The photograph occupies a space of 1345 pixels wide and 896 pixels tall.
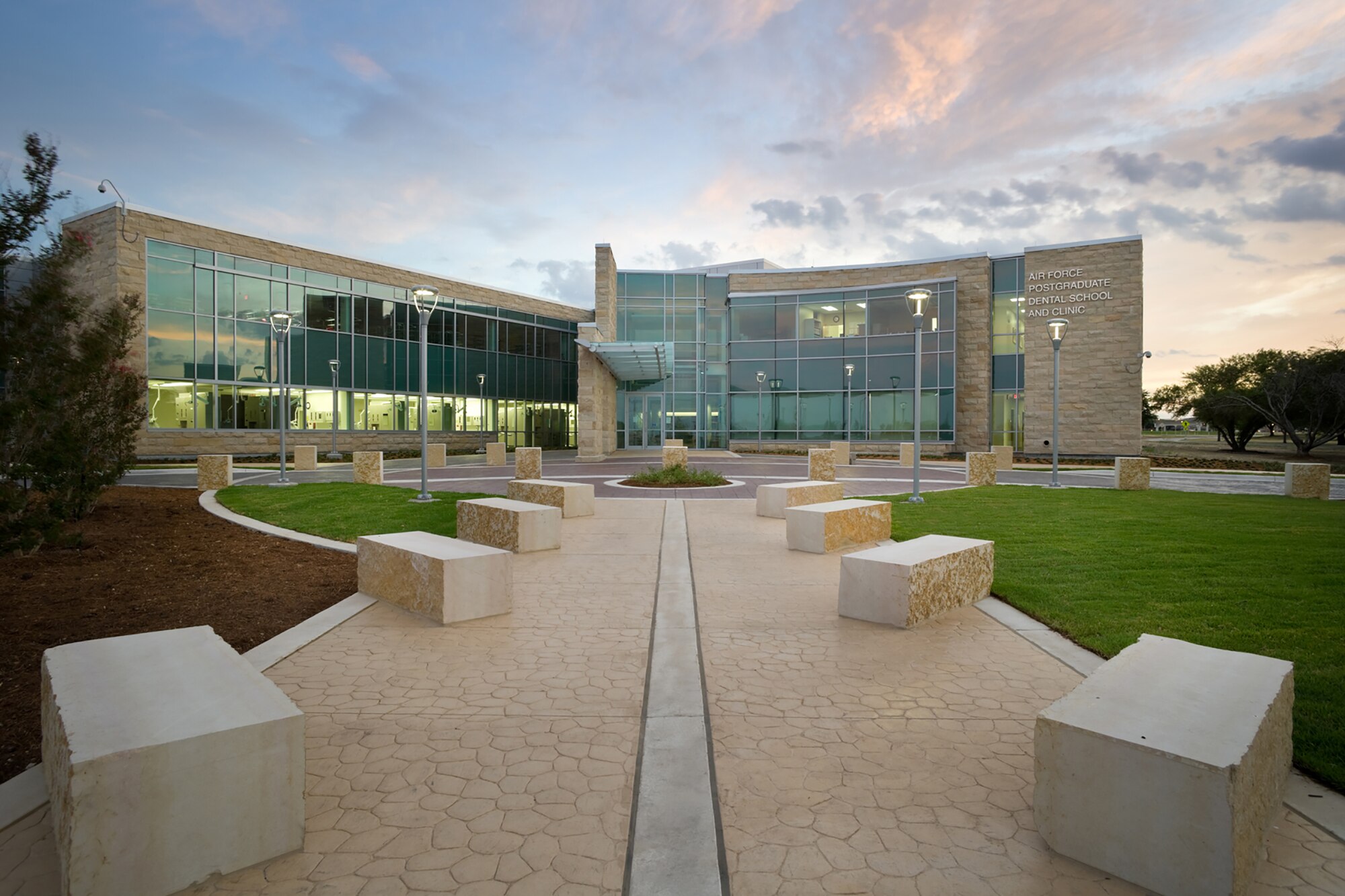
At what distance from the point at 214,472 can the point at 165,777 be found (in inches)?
688

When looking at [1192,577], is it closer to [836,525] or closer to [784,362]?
[836,525]

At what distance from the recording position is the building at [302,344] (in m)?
30.3

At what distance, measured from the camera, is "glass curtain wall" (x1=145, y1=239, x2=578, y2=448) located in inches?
1224

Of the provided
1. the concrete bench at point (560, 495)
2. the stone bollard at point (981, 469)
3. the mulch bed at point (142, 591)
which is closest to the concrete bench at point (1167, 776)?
the mulch bed at point (142, 591)

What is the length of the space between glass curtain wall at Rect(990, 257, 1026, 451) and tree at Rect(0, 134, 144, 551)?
4015 centimetres

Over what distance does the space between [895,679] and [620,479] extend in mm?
16420

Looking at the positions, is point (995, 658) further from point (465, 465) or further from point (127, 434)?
point (465, 465)

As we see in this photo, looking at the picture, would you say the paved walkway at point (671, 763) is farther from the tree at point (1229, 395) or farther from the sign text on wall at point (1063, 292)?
the tree at point (1229, 395)

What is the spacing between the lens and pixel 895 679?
4.55 m

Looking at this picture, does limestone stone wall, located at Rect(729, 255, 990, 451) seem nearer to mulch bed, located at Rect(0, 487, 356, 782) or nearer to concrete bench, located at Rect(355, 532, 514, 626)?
concrete bench, located at Rect(355, 532, 514, 626)

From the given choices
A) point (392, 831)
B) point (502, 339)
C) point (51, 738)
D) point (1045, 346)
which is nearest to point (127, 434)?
point (51, 738)

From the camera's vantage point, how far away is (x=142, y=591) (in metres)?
6.60

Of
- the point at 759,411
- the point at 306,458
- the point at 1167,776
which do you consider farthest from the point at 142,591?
the point at 759,411

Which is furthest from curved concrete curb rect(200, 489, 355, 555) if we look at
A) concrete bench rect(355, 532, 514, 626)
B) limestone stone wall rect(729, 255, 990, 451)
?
limestone stone wall rect(729, 255, 990, 451)
